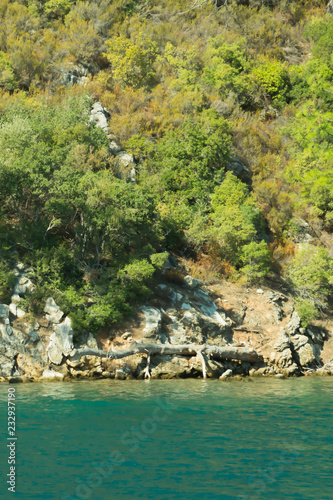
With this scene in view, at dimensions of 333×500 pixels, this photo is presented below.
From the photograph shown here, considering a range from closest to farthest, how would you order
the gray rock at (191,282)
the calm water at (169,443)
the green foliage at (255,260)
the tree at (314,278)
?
the calm water at (169,443), the gray rock at (191,282), the tree at (314,278), the green foliage at (255,260)

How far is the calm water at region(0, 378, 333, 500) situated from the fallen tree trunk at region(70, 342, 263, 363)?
6.69ft

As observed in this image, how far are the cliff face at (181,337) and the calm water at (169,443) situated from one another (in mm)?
2062

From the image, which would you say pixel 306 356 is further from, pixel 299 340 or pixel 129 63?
pixel 129 63

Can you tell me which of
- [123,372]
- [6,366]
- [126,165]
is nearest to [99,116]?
[126,165]

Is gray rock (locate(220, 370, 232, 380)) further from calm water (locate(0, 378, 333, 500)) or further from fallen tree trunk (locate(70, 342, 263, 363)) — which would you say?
calm water (locate(0, 378, 333, 500))

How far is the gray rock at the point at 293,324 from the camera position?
2768 centimetres

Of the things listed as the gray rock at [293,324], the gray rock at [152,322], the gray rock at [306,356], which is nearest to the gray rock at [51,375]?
the gray rock at [152,322]

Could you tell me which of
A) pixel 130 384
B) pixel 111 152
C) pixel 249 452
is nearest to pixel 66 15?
pixel 111 152

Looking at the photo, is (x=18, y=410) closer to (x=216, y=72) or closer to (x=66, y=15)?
(x=216, y=72)

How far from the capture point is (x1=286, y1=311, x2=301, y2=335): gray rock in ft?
90.8

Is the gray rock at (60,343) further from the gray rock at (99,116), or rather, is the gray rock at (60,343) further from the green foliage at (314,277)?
the gray rock at (99,116)

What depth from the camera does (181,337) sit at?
2528cm

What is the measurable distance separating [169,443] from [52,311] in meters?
11.9

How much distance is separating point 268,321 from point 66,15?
3933 cm
